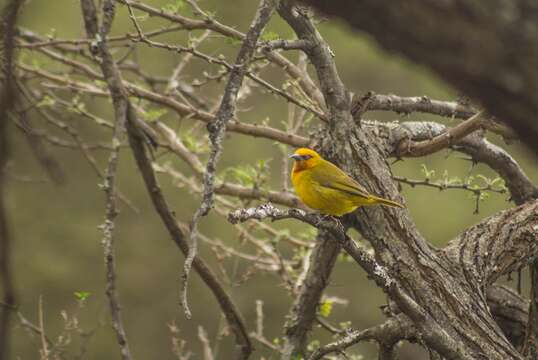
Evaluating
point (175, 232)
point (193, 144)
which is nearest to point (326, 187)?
point (175, 232)

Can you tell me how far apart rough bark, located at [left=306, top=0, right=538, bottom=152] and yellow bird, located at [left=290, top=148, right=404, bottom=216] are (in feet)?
8.76

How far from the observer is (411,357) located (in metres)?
5.73

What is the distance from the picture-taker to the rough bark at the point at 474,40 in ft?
4.71

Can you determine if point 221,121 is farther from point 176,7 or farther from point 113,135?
point 176,7

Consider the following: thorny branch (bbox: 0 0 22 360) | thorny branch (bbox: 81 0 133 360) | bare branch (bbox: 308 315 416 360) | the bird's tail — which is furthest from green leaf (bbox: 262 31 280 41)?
thorny branch (bbox: 0 0 22 360)

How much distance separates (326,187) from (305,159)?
0.43m

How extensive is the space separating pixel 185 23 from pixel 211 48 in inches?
239

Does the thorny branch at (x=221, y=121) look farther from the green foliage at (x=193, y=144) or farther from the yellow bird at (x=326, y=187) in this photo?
the green foliage at (x=193, y=144)

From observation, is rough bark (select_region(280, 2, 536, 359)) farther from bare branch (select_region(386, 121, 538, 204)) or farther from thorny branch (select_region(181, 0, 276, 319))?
thorny branch (select_region(181, 0, 276, 319))

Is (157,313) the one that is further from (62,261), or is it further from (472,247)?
(472,247)

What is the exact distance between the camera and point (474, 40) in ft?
4.74

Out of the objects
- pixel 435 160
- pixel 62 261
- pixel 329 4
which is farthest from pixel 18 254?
pixel 329 4

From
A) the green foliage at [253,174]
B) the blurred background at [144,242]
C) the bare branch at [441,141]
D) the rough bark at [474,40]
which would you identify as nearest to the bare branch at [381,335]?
the bare branch at [441,141]

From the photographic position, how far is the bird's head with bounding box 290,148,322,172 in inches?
187
